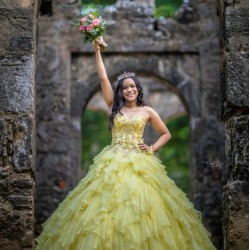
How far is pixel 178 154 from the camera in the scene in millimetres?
18344

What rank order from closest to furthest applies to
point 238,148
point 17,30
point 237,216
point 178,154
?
point 237,216, point 238,148, point 17,30, point 178,154

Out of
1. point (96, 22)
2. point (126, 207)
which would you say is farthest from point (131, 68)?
point (126, 207)

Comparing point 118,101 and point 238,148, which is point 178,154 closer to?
point 118,101

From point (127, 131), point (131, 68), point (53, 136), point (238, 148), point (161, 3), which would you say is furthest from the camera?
point (161, 3)

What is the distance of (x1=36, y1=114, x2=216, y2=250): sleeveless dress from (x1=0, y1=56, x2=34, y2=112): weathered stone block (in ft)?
2.86

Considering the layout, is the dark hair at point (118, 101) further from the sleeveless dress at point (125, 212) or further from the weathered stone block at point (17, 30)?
the weathered stone block at point (17, 30)

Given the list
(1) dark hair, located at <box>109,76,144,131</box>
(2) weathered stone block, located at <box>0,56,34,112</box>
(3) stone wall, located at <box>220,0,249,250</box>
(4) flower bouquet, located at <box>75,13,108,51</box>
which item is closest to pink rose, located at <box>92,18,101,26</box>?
(4) flower bouquet, located at <box>75,13,108,51</box>

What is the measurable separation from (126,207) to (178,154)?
46.1 ft

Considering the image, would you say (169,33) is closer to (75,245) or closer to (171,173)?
(75,245)

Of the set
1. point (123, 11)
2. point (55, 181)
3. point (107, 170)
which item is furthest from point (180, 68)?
point (107, 170)

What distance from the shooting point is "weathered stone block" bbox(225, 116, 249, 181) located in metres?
4.09

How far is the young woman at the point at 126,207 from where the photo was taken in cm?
426

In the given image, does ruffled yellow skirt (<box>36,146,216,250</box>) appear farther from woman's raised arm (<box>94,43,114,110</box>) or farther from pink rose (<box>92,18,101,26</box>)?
pink rose (<box>92,18,101,26</box>)

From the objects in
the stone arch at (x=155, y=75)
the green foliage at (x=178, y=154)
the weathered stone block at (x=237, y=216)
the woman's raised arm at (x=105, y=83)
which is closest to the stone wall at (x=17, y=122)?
the woman's raised arm at (x=105, y=83)
